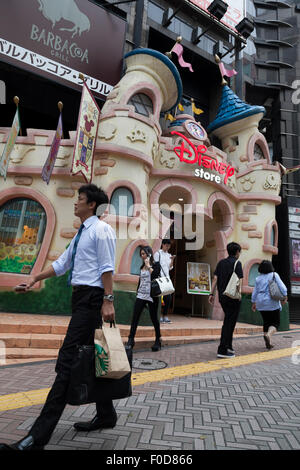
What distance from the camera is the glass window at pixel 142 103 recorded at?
934cm

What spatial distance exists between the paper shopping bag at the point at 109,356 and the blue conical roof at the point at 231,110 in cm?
1205

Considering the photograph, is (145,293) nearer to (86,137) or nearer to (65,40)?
(86,137)

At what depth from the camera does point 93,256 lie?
8.17 feet

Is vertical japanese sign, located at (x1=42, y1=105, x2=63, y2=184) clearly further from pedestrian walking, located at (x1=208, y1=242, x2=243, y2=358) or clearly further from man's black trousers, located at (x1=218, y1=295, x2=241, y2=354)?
man's black trousers, located at (x1=218, y1=295, x2=241, y2=354)

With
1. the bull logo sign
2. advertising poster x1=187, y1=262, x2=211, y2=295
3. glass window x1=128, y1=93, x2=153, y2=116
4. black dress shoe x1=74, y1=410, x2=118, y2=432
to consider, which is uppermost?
the bull logo sign

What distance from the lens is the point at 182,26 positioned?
14703 millimetres

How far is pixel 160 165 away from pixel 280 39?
1565 cm

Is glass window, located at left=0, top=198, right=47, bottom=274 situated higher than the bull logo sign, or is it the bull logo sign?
the bull logo sign

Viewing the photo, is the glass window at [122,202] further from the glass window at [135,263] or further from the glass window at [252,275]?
the glass window at [252,275]

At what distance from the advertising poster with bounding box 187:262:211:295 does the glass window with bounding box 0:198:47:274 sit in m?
5.55

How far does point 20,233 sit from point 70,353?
20.9 ft

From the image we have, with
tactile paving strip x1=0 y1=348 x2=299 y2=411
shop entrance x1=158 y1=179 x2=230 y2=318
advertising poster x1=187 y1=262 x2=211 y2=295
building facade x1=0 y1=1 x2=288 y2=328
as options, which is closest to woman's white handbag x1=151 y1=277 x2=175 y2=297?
tactile paving strip x1=0 y1=348 x2=299 y2=411

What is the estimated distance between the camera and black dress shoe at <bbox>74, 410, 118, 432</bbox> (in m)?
2.51
